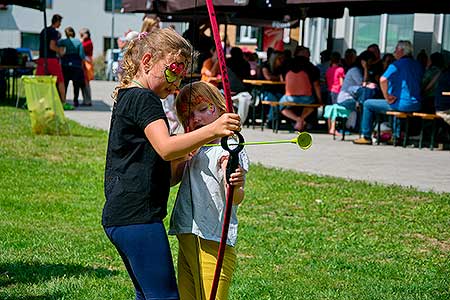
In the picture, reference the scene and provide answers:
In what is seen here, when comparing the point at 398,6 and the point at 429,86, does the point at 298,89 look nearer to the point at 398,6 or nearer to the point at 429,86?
the point at 398,6

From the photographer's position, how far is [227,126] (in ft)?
10.7

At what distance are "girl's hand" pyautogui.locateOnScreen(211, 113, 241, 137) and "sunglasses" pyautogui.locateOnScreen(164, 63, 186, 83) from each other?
1.46 feet

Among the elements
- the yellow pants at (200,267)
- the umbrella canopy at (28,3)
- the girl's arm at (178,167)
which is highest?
the umbrella canopy at (28,3)

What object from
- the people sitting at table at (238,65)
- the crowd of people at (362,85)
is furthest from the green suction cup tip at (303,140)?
the people sitting at table at (238,65)

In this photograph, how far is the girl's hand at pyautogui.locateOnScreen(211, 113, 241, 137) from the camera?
3246mm

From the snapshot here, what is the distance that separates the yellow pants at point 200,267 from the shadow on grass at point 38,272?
187cm

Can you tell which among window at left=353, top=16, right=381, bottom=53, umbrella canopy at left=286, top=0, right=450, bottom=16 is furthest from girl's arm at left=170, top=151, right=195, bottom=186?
window at left=353, top=16, right=381, bottom=53

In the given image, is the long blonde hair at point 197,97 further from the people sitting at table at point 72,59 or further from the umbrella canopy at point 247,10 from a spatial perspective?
the people sitting at table at point 72,59

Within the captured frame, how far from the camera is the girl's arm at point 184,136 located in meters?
3.26

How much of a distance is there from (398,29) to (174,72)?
16.1m

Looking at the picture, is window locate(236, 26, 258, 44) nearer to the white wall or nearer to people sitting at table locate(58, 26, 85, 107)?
people sitting at table locate(58, 26, 85, 107)

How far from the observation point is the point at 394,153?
13.3 metres

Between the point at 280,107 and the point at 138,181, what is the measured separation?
13.0 m

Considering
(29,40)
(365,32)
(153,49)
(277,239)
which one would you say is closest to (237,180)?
(153,49)
